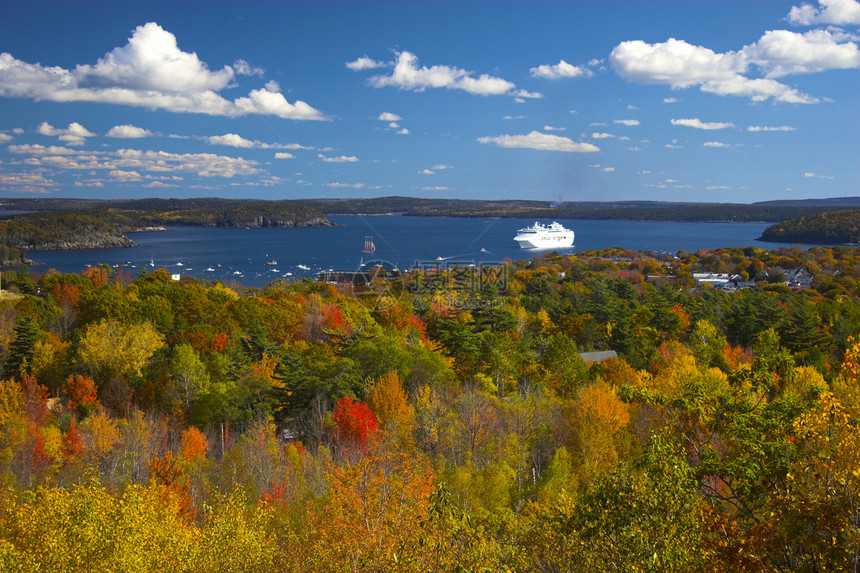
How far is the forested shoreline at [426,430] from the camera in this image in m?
6.63

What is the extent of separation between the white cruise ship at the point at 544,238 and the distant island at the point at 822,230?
5199 cm

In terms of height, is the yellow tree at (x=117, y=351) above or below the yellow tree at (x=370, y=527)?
below

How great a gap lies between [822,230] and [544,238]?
6239 centimetres

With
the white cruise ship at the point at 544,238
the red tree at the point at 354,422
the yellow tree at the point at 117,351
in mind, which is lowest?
the red tree at the point at 354,422

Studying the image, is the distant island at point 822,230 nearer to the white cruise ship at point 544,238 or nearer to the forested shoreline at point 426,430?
the white cruise ship at point 544,238

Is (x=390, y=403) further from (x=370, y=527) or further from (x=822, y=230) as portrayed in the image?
(x=822, y=230)

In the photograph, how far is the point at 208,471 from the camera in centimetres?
2334

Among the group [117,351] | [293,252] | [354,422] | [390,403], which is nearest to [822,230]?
[293,252]

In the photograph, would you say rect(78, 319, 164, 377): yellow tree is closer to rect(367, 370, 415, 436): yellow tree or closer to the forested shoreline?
the forested shoreline

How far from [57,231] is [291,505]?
6391 inches

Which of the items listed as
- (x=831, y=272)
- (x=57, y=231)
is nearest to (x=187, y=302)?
(x=831, y=272)

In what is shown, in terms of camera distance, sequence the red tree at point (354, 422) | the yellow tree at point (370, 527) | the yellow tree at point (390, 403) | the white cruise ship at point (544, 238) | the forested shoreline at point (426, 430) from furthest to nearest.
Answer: the white cruise ship at point (544, 238) < the yellow tree at point (390, 403) < the red tree at point (354, 422) < the yellow tree at point (370, 527) < the forested shoreline at point (426, 430)

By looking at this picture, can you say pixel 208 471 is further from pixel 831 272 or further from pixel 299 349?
pixel 831 272

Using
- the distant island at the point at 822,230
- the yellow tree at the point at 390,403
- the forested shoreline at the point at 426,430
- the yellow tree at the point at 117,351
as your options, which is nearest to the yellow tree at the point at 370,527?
the forested shoreline at the point at 426,430
